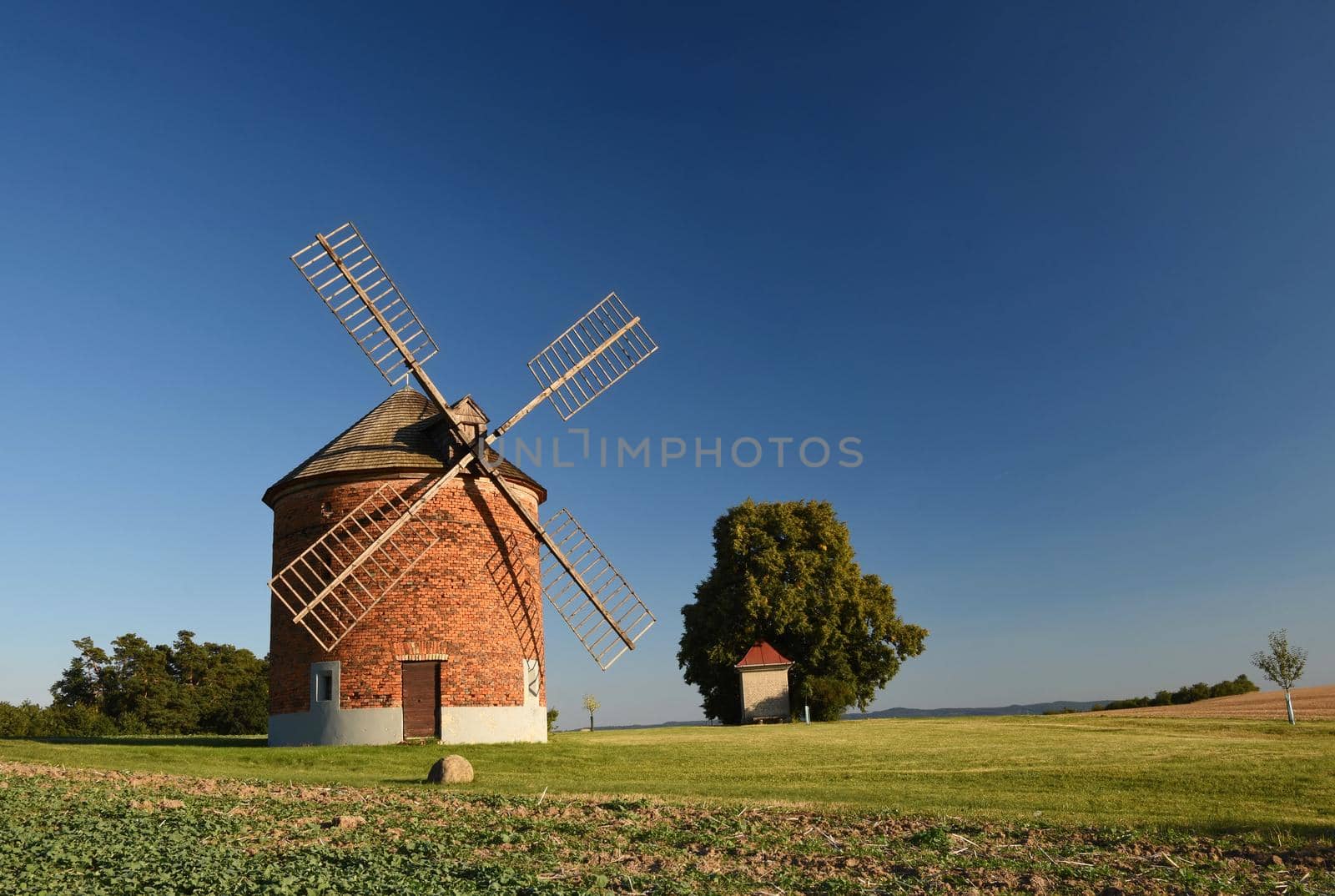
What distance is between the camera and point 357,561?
79.3 ft

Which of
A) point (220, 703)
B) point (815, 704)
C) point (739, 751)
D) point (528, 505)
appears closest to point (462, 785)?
point (739, 751)

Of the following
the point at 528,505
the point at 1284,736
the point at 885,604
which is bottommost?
the point at 1284,736

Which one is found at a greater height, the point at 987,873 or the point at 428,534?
the point at 428,534

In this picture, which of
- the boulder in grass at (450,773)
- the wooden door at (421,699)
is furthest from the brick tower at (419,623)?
the boulder in grass at (450,773)

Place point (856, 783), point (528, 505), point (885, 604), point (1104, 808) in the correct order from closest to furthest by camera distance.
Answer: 1. point (1104, 808)
2. point (856, 783)
3. point (528, 505)
4. point (885, 604)

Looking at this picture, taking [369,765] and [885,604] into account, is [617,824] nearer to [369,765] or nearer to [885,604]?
[369,765]

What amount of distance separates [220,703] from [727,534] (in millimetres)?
27463

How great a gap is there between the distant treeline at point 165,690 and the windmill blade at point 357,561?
873 inches

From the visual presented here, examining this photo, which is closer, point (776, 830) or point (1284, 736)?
point (776, 830)

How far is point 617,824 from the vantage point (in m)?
11.0

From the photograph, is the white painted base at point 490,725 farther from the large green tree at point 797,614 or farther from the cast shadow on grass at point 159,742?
the large green tree at point 797,614

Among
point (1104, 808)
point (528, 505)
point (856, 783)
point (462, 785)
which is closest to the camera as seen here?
point (1104, 808)

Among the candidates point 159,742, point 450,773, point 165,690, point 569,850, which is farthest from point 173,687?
point 569,850

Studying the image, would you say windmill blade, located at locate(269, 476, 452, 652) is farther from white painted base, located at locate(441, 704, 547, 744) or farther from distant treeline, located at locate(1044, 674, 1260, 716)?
distant treeline, located at locate(1044, 674, 1260, 716)
